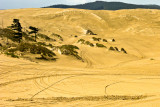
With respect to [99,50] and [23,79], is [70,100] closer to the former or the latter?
[23,79]

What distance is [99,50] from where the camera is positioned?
19.2 metres

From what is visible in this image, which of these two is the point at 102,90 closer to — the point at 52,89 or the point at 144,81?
the point at 52,89

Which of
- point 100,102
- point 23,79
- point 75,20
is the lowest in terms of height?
point 100,102

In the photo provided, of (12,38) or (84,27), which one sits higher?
(84,27)

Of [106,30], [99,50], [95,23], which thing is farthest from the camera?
[95,23]

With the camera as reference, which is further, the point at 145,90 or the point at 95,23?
the point at 95,23

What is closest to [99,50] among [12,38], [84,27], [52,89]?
[12,38]

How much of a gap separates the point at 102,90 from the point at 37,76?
3.81m

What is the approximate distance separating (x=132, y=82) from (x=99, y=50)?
11.2 metres

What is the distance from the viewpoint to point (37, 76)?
8062 millimetres

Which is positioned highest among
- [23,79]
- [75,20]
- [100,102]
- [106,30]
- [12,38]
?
[75,20]

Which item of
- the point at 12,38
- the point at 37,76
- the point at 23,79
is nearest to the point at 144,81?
the point at 37,76

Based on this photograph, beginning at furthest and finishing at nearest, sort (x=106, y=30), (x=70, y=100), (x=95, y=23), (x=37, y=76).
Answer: (x=95, y=23), (x=106, y=30), (x=37, y=76), (x=70, y=100)

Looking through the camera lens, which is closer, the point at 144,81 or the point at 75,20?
the point at 144,81
